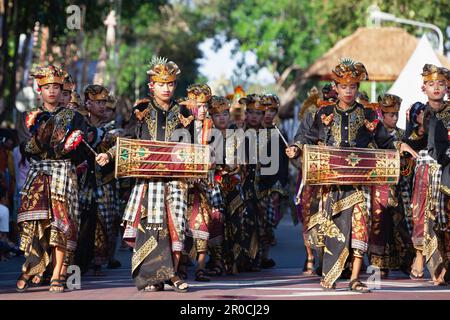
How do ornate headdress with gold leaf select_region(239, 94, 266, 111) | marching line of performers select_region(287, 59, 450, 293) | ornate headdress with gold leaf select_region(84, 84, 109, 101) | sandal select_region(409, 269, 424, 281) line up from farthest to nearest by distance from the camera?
1. ornate headdress with gold leaf select_region(239, 94, 266, 111)
2. ornate headdress with gold leaf select_region(84, 84, 109, 101)
3. sandal select_region(409, 269, 424, 281)
4. marching line of performers select_region(287, 59, 450, 293)

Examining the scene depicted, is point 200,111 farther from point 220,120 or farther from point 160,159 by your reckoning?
point 160,159

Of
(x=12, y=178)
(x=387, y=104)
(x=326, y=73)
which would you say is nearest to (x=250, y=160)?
(x=387, y=104)

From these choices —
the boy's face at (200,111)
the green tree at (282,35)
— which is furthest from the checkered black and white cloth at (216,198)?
the green tree at (282,35)

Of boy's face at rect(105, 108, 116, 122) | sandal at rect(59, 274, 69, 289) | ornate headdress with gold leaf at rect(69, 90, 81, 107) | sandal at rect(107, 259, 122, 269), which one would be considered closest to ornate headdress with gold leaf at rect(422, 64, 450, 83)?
boy's face at rect(105, 108, 116, 122)

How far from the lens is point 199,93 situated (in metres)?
14.3

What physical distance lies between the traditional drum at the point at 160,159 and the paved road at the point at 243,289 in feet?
3.86

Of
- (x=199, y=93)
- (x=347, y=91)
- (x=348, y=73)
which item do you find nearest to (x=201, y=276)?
(x=199, y=93)

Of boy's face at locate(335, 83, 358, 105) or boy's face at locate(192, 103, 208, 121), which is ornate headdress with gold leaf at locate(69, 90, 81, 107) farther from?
boy's face at locate(335, 83, 358, 105)

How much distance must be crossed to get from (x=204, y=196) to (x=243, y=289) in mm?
1527

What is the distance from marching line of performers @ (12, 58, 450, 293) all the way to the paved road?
0.75 ft

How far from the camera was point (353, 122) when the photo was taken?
12.9 meters

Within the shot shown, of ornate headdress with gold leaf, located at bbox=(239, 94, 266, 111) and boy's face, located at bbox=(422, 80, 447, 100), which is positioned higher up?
ornate headdress with gold leaf, located at bbox=(239, 94, 266, 111)

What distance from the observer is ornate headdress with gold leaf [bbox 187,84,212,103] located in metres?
14.3

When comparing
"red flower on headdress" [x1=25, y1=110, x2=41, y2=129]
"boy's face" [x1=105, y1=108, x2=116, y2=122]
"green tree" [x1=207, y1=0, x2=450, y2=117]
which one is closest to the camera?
"red flower on headdress" [x1=25, y1=110, x2=41, y2=129]
